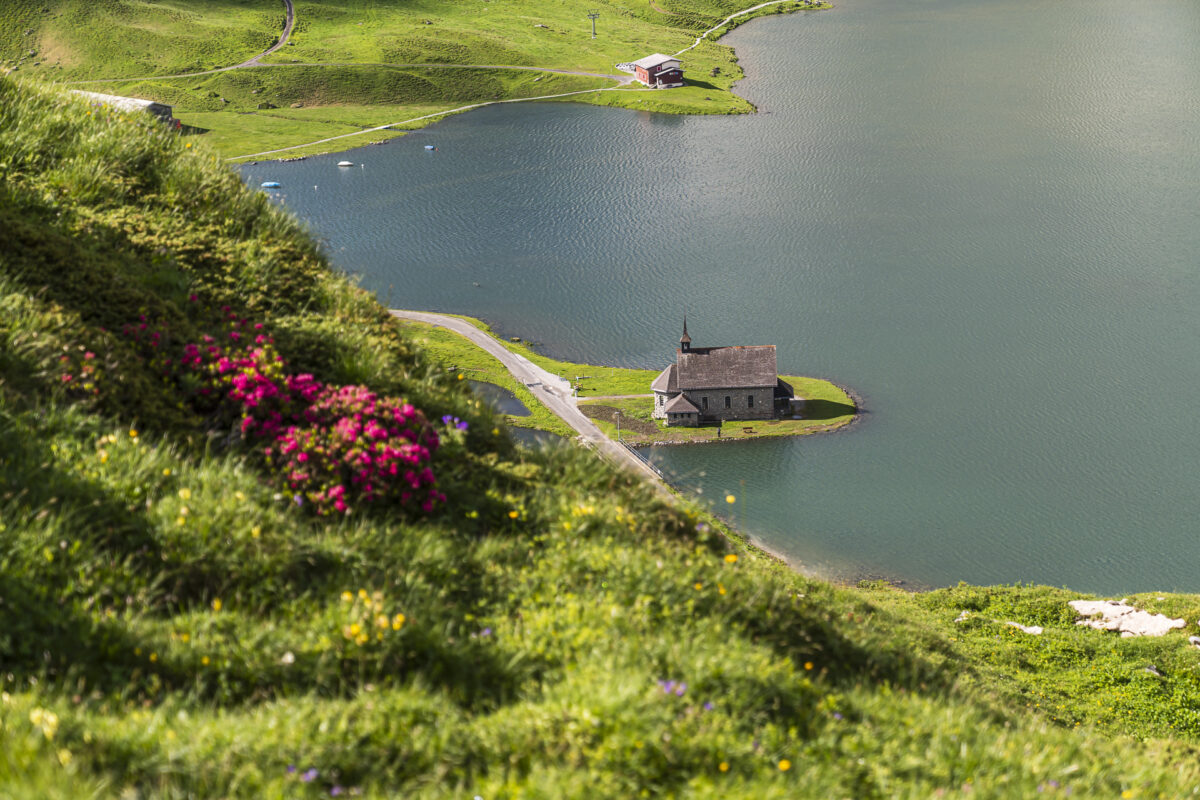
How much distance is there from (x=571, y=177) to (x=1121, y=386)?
287ft

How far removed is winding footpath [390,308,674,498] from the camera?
82.8 metres

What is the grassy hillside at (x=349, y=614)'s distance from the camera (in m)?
9.12

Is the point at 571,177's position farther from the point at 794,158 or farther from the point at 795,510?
the point at 795,510

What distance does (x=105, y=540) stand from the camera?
35.0 feet

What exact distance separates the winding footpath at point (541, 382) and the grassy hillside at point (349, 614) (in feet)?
201

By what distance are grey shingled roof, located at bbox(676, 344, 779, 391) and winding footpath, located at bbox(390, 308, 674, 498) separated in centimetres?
1035

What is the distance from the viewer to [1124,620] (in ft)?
129

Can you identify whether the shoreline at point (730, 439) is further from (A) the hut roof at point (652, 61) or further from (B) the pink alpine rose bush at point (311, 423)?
(A) the hut roof at point (652, 61)

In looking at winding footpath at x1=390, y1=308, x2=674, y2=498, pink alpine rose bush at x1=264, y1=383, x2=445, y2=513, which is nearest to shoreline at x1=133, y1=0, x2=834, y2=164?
winding footpath at x1=390, y1=308, x2=674, y2=498

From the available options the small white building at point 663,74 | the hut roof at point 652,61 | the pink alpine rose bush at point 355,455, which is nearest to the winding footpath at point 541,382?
the pink alpine rose bush at point 355,455

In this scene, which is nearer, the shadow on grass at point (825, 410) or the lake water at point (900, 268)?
the lake water at point (900, 268)

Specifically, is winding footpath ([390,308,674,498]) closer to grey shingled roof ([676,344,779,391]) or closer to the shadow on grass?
grey shingled roof ([676,344,779,391])

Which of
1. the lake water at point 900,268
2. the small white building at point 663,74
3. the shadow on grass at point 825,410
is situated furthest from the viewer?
the small white building at point 663,74

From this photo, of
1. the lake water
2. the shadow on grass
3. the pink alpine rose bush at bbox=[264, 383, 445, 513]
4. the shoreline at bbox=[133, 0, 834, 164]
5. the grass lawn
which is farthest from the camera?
the shoreline at bbox=[133, 0, 834, 164]
